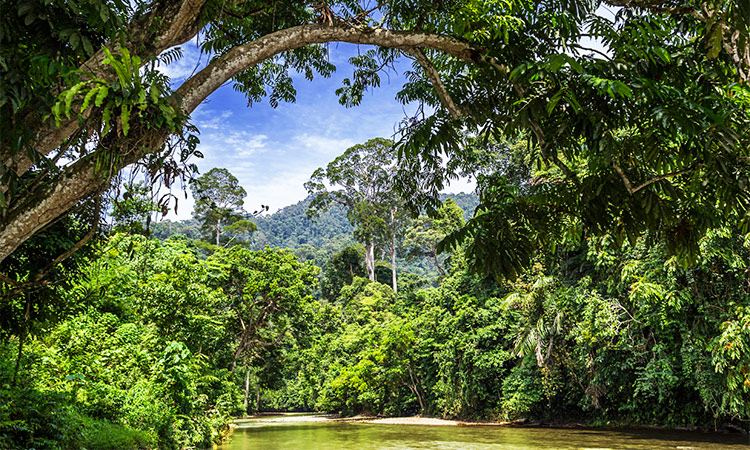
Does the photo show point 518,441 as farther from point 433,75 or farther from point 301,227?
point 301,227

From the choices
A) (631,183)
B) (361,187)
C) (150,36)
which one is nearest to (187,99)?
(150,36)

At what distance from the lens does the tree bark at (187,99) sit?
2.46m

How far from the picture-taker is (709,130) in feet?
8.36

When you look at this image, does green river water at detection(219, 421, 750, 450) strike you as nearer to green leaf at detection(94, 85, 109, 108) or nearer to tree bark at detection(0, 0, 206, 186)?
tree bark at detection(0, 0, 206, 186)

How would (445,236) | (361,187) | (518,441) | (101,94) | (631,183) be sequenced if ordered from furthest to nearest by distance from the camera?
(361,187) < (518,441) < (445,236) < (631,183) < (101,94)

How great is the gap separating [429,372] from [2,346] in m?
16.1

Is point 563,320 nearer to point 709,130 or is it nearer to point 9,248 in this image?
point 709,130

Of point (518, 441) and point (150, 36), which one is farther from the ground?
point (150, 36)

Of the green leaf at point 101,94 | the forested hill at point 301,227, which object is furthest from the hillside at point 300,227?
the green leaf at point 101,94

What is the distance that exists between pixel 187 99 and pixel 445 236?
244 inches

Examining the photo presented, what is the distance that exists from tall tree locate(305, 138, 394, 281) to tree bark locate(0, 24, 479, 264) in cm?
2577

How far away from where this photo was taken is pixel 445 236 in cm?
852

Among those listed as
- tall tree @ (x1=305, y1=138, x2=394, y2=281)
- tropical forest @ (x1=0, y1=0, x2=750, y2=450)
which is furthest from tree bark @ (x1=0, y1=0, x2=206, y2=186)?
tall tree @ (x1=305, y1=138, x2=394, y2=281)

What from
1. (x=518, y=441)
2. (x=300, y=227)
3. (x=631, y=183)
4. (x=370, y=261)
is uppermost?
→ (x=300, y=227)
